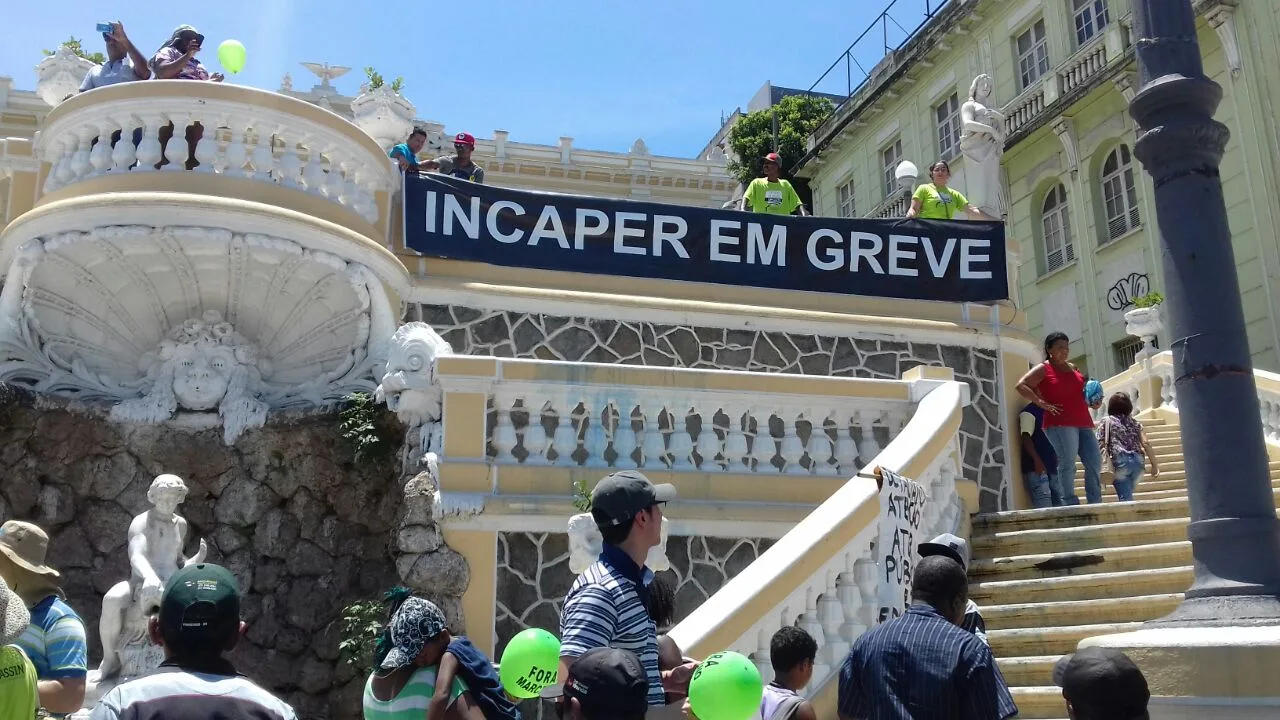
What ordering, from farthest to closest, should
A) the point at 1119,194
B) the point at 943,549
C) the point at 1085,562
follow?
1. the point at 1119,194
2. the point at 1085,562
3. the point at 943,549

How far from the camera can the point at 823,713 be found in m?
6.01

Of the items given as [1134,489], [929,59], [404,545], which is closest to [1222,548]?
[404,545]

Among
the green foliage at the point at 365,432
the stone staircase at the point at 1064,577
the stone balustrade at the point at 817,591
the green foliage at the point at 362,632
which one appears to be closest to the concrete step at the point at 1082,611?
the stone staircase at the point at 1064,577

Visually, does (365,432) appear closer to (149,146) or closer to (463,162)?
(149,146)

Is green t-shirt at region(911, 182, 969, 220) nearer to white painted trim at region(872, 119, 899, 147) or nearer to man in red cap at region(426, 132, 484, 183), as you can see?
man in red cap at region(426, 132, 484, 183)

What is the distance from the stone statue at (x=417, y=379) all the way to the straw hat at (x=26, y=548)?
3891 millimetres

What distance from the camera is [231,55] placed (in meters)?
10.6

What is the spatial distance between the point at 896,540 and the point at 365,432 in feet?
13.2

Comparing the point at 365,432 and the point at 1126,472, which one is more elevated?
the point at 365,432

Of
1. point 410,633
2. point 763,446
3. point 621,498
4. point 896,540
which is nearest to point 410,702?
point 410,633

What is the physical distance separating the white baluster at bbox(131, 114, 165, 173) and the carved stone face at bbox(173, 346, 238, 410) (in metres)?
1.42

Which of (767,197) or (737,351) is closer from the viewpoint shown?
(737,351)

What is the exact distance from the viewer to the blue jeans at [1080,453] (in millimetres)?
9742

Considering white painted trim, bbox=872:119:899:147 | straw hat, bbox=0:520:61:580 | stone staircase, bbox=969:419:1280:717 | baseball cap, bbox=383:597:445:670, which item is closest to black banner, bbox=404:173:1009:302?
stone staircase, bbox=969:419:1280:717
